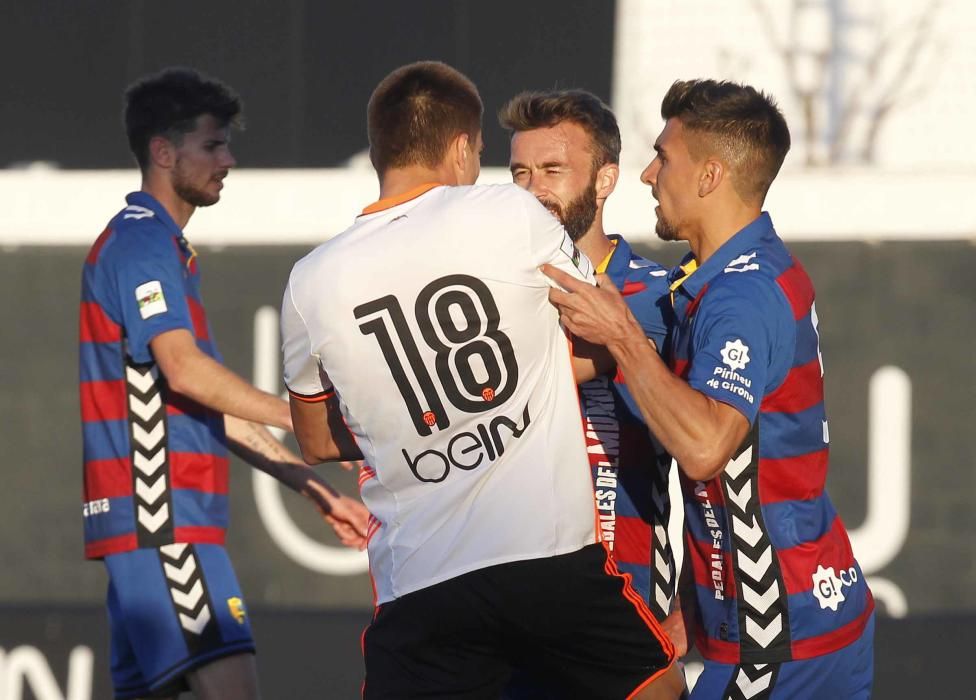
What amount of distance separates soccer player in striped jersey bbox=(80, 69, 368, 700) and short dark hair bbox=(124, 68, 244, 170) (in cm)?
26

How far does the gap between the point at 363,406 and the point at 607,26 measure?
586cm

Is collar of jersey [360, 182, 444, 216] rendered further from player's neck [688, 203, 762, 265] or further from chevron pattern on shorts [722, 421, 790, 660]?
chevron pattern on shorts [722, 421, 790, 660]

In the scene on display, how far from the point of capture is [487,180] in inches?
332

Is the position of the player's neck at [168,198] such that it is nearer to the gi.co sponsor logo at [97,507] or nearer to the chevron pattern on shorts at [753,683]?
the gi.co sponsor logo at [97,507]

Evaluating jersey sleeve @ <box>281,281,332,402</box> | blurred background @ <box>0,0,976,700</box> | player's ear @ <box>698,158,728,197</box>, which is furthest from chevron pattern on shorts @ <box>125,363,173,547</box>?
blurred background @ <box>0,0,976,700</box>

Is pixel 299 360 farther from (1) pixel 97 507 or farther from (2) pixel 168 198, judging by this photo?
(2) pixel 168 198

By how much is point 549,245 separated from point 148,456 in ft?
5.99

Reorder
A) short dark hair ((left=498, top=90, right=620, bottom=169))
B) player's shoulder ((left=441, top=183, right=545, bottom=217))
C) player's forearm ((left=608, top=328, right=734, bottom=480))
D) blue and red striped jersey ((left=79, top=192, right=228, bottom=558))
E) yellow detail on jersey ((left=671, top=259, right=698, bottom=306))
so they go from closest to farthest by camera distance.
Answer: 1. player's forearm ((left=608, top=328, right=734, bottom=480))
2. player's shoulder ((left=441, top=183, right=545, bottom=217))
3. yellow detail on jersey ((left=671, top=259, right=698, bottom=306))
4. short dark hair ((left=498, top=90, right=620, bottom=169))
5. blue and red striped jersey ((left=79, top=192, right=228, bottom=558))

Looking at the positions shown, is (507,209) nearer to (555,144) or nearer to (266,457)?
(555,144)

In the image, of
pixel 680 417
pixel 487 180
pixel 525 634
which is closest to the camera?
pixel 680 417

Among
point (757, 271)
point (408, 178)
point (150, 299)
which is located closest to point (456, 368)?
point (408, 178)

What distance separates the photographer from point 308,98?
333 inches

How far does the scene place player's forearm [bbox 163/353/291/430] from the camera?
4238 millimetres

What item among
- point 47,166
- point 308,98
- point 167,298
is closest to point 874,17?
point 308,98
